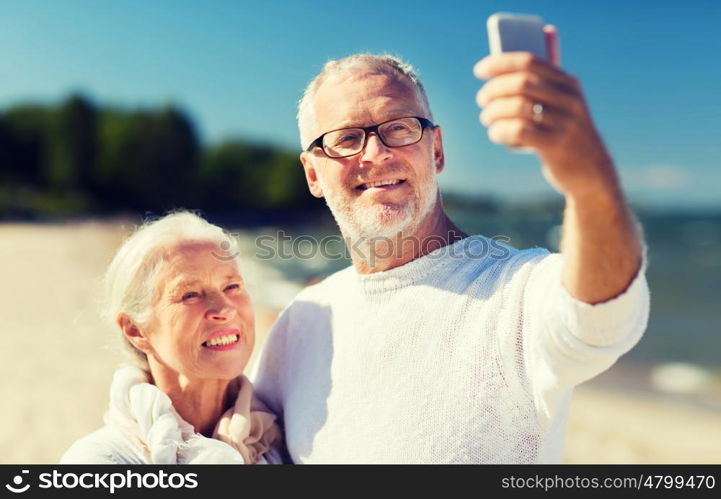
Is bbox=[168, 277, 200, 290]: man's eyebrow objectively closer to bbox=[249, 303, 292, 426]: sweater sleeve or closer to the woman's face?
the woman's face

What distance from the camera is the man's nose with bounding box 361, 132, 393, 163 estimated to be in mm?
2383

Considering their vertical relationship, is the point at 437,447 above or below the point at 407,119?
below

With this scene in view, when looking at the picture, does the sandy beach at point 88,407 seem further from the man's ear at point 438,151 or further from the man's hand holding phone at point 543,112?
the man's hand holding phone at point 543,112

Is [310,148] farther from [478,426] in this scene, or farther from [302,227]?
[302,227]

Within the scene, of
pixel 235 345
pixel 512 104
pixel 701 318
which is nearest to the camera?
pixel 512 104

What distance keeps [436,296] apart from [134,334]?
111 centimetres

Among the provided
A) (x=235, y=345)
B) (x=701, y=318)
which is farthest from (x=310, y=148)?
(x=701, y=318)

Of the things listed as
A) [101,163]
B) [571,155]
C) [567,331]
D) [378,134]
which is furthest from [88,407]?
[101,163]

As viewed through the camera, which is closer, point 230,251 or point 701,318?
point 230,251

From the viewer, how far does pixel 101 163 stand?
183 feet

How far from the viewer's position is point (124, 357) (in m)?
2.60

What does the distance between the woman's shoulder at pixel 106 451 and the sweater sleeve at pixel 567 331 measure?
4.32 ft

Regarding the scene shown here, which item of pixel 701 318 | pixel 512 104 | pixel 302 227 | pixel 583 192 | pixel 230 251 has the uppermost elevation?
pixel 302 227

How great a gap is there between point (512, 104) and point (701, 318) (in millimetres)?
20005
